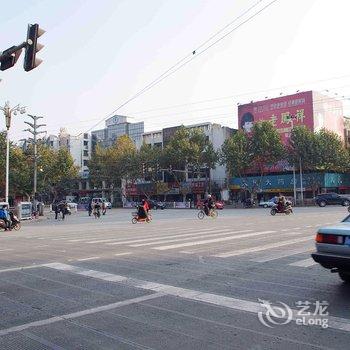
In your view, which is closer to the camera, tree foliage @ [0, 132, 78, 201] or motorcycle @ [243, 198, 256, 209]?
tree foliage @ [0, 132, 78, 201]

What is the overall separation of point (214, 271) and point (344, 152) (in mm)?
50646

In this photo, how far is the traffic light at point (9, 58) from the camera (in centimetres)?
1122

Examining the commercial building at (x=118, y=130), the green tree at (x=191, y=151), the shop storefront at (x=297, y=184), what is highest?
the commercial building at (x=118, y=130)

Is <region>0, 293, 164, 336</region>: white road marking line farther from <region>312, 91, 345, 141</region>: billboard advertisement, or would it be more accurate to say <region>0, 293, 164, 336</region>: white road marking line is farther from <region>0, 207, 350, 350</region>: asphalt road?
<region>312, 91, 345, 141</region>: billboard advertisement

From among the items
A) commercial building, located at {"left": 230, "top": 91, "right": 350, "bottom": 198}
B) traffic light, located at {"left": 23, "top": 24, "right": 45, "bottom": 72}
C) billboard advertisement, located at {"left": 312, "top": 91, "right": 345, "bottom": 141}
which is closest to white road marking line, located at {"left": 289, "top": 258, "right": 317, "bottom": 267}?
traffic light, located at {"left": 23, "top": 24, "right": 45, "bottom": 72}

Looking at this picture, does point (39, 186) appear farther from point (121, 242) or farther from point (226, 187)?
point (121, 242)

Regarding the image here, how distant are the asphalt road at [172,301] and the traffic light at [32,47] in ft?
15.7

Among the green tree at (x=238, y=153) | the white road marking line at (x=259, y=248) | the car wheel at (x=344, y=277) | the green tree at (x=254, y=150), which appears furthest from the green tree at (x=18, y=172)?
the car wheel at (x=344, y=277)

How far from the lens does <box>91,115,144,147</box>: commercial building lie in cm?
8945

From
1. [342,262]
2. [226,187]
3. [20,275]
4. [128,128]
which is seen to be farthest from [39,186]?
[342,262]

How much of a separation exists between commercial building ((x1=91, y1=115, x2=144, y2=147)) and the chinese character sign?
2770cm

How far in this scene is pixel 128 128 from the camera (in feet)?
299

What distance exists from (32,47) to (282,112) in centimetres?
5375

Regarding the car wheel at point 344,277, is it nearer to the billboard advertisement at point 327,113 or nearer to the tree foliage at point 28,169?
the tree foliage at point 28,169
